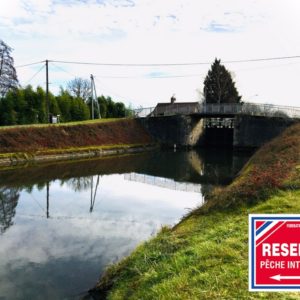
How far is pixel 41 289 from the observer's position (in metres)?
6.90

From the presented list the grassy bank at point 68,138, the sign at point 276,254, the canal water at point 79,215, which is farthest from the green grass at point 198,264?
the grassy bank at point 68,138

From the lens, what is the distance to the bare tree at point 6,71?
4150cm

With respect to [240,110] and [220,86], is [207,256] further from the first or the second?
[220,86]

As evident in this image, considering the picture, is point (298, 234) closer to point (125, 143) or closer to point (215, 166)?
point (215, 166)

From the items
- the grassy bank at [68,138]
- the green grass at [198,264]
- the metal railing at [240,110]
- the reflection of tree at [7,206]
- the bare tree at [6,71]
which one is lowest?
the reflection of tree at [7,206]

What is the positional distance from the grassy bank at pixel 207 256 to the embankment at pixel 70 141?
19.7 metres

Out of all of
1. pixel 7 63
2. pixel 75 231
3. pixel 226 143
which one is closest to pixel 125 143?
pixel 226 143

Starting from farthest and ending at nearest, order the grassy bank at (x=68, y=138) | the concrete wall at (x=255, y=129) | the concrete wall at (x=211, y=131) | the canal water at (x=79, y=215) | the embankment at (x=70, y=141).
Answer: the concrete wall at (x=211, y=131) → the concrete wall at (x=255, y=129) → the grassy bank at (x=68, y=138) → the embankment at (x=70, y=141) → the canal water at (x=79, y=215)

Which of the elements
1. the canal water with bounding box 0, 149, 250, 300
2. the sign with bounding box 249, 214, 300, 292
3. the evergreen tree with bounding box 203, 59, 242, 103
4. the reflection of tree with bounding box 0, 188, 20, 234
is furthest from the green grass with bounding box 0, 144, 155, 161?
the sign with bounding box 249, 214, 300, 292

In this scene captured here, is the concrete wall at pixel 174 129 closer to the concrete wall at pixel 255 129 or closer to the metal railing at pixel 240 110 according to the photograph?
the metal railing at pixel 240 110

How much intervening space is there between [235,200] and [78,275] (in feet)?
12.4

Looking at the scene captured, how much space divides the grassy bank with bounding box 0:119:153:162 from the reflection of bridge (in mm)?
9500

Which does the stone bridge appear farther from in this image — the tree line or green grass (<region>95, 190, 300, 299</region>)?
green grass (<region>95, 190, 300, 299</region>)

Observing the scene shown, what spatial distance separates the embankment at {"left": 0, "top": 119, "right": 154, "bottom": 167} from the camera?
1088 inches
